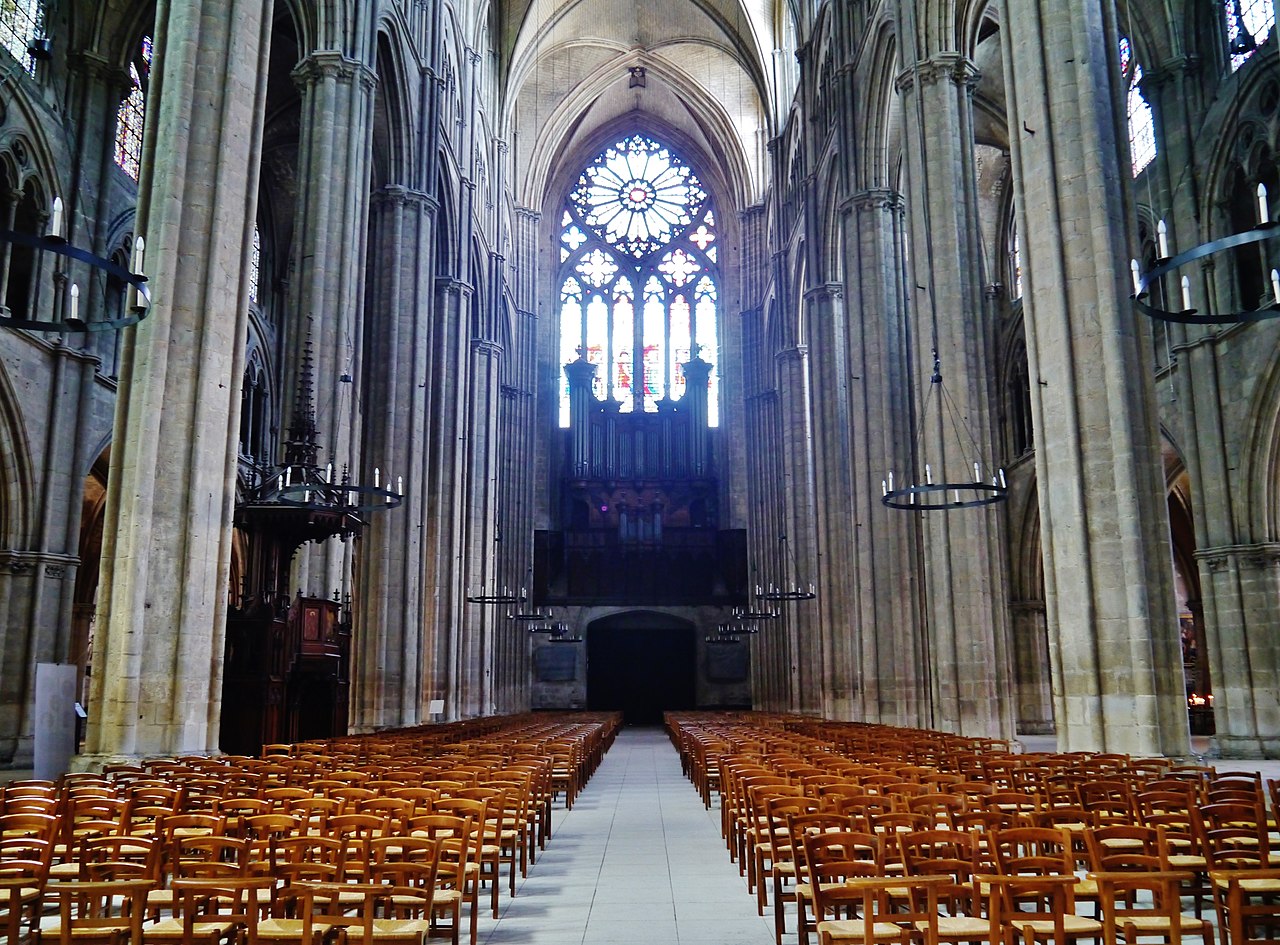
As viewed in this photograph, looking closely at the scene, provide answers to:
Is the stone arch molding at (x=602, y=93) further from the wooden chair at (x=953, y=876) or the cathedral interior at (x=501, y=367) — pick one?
the wooden chair at (x=953, y=876)

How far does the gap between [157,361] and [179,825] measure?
328 inches

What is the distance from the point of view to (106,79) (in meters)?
22.7

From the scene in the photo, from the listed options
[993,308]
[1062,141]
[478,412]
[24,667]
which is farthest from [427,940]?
[478,412]

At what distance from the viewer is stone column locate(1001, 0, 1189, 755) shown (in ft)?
42.8

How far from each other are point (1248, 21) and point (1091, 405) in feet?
38.4

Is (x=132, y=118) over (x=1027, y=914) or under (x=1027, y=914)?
over

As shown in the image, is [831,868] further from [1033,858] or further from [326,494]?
[326,494]

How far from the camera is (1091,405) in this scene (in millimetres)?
13703

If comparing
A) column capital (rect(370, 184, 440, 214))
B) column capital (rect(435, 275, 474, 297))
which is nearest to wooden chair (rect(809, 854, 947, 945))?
column capital (rect(370, 184, 440, 214))

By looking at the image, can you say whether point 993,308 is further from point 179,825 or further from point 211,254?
point 179,825

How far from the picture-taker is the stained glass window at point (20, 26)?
2006 cm

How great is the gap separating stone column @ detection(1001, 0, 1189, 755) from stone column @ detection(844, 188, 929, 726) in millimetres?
10464

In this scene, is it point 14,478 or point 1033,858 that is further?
point 14,478

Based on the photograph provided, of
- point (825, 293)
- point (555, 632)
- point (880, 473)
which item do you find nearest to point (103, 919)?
point (880, 473)
